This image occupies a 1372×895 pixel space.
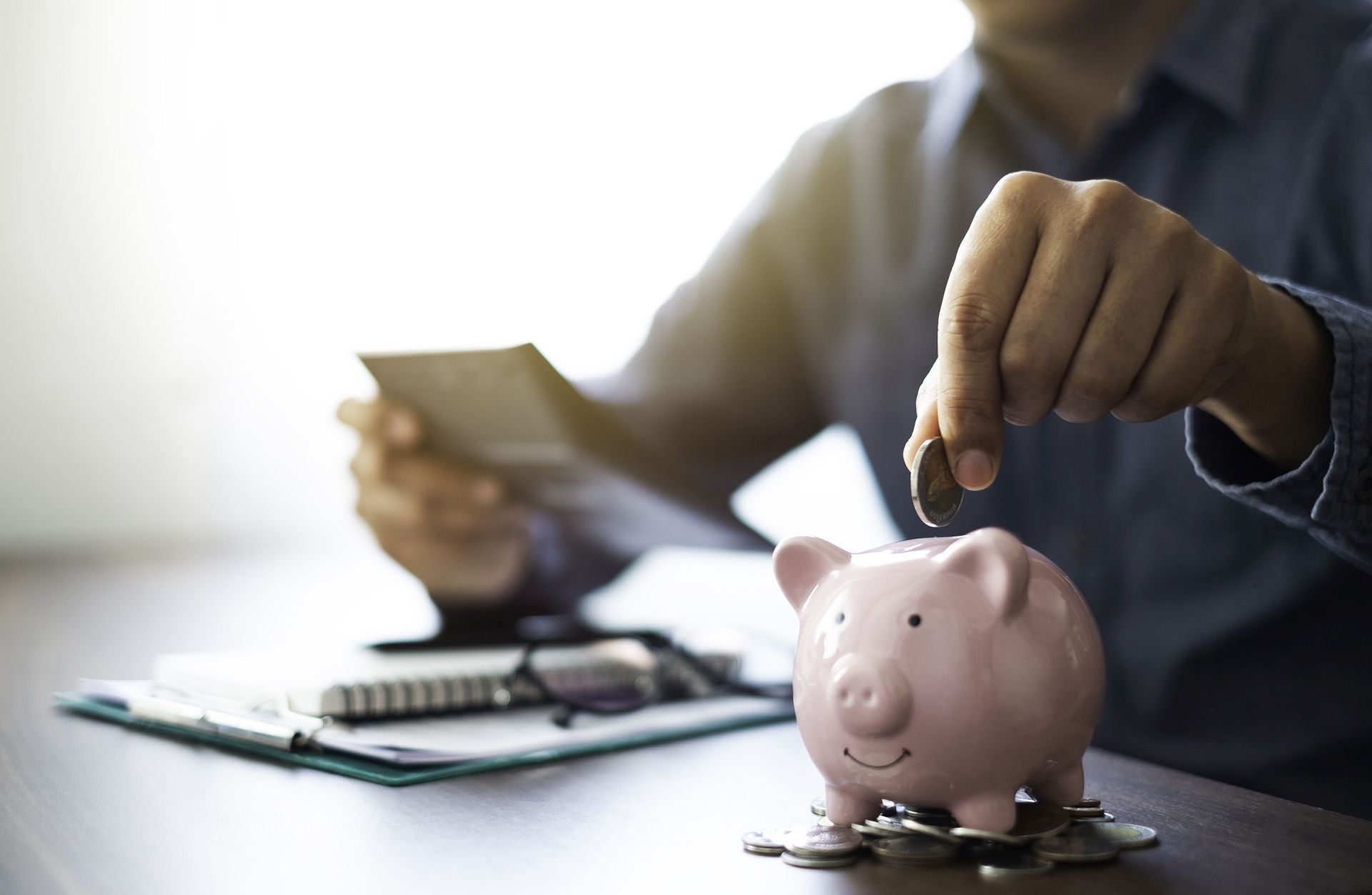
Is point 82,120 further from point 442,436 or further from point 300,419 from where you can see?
point 442,436

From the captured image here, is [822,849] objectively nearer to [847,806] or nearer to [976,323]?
[847,806]

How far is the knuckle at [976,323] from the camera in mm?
547

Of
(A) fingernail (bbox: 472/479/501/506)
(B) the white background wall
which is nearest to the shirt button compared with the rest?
(A) fingernail (bbox: 472/479/501/506)

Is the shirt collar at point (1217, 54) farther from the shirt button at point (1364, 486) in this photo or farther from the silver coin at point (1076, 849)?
the silver coin at point (1076, 849)

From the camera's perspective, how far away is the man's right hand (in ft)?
3.96

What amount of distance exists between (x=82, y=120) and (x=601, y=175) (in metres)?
1.07

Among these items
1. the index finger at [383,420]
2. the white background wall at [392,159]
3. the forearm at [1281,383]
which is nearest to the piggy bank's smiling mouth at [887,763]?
the forearm at [1281,383]

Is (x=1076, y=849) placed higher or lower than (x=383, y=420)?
lower

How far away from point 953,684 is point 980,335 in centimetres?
17

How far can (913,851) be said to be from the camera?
50cm

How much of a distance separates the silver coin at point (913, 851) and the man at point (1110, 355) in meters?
→ 0.18

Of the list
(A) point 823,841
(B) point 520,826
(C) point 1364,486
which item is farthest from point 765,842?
(C) point 1364,486

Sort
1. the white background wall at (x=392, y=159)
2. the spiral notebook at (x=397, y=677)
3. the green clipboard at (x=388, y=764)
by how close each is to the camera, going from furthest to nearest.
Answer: the white background wall at (x=392, y=159), the spiral notebook at (x=397, y=677), the green clipboard at (x=388, y=764)

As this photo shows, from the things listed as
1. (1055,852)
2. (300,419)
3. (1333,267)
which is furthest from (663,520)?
(300,419)
